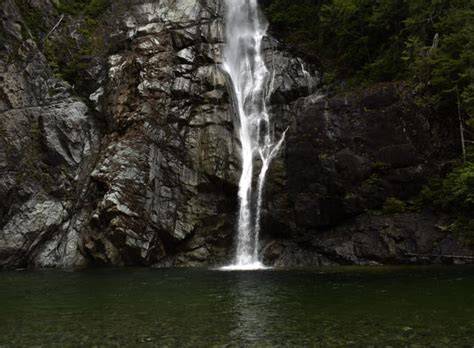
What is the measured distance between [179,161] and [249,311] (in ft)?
58.9

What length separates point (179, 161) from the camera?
89.9 ft

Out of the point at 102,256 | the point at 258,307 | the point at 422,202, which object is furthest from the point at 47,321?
the point at 422,202

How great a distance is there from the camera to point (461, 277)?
48.9ft

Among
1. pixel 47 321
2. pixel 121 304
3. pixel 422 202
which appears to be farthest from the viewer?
pixel 422 202

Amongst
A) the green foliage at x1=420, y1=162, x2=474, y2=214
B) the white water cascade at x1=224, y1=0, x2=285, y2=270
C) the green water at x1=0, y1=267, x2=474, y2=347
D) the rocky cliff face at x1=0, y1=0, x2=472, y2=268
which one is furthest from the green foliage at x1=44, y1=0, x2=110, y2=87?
the green foliage at x1=420, y1=162, x2=474, y2=214

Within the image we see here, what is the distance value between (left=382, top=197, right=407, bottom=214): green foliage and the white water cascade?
6.94 m

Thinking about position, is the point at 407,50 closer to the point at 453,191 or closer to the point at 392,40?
the point at 392,40

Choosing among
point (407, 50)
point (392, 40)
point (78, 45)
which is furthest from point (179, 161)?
point (392, 40)

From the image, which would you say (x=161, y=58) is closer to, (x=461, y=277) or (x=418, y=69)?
(x=418, y=69)

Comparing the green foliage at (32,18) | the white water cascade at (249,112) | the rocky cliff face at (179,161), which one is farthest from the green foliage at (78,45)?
the white water cascade at (249,112)

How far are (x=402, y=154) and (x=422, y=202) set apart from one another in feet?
9.19

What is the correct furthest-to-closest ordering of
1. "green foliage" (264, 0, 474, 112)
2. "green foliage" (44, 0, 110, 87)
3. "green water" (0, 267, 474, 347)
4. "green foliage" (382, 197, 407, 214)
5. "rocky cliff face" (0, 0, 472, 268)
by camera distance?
"green foliage" (44, 0, 110, 87) → "rocky cliff face" (0, 0, 472, 268) → "green foliage" (264, 0, 474, 112) → "green foliage" (382, 197, 407, 214) → "green water" (0, 267, 474, 347)

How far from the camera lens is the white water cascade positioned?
25094 millimetres

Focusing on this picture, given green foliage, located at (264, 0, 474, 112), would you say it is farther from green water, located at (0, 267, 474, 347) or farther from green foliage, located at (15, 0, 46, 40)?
green foliage, located at (15, 0, 46, 40)
